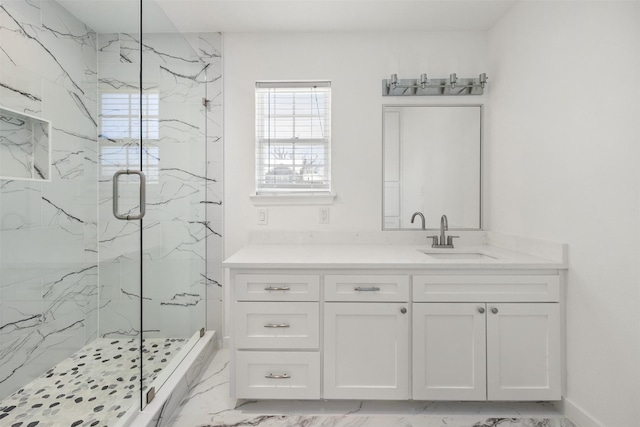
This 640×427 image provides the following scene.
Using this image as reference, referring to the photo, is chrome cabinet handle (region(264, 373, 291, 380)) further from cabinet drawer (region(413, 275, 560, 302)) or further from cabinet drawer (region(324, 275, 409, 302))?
cabinet drawer (region(413, 275, 560, 302))

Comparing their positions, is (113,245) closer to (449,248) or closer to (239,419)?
(239,419)

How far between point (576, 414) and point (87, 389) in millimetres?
Result: 2382

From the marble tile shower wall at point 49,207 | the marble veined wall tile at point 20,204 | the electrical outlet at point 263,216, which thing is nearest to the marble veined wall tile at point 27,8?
the marble tile shower wall at point 49,207

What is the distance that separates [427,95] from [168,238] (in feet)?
6.51

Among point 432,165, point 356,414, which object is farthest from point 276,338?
point 432,165

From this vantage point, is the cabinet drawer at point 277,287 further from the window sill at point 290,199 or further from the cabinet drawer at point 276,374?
the window sill at point 290,199

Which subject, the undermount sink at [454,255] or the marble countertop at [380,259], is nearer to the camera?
the marble countertop at [380,259]

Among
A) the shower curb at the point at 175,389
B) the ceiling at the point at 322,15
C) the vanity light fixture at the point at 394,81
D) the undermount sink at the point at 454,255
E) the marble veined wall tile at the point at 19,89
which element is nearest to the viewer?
the marble veined wall tile at the point at 19,89

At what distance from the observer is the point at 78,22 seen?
5.29 ft

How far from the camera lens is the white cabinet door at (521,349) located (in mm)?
1696

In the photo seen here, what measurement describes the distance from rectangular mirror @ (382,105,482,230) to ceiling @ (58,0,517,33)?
55cm

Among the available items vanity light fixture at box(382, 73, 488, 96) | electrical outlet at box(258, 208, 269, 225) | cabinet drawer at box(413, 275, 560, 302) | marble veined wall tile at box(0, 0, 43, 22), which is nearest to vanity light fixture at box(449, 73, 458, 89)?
vanity light fixture at box(382, 73, 488, 96)

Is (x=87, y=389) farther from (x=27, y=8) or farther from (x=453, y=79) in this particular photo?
(x=453, y=79)

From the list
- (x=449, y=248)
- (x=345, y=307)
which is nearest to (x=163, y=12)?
(x=345, y=307)
